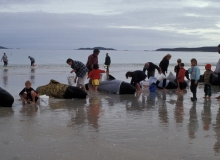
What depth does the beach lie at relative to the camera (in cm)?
611

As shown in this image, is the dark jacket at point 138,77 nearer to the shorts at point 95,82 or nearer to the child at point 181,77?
the shorts at point 95,82

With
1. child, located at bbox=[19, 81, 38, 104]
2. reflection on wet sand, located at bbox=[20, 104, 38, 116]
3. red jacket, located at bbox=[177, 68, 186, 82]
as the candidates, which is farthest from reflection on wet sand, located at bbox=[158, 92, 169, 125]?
child, located at bbox=[19, 81, 38, 104]

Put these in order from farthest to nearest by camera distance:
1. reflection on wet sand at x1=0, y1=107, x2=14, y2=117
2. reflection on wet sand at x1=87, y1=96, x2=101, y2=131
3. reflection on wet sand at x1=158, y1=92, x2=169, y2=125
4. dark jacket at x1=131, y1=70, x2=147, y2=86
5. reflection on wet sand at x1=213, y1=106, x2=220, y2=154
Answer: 1. dark jacket at x1=131, y1=70, x2=147, y2=86
2. reflection on wet sand at x1=0, y1=107, x2=14, y2=117
3. reflection on wet sand at x1=158, y1=92, x2=169, y2=125
4. reflection on wet sand at x1=87, y1=96, x2=101, y2=131
5. reflection on wet sand at x1=213, y1=106, x2=220, y2=154

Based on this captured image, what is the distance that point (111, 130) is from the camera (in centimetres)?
765

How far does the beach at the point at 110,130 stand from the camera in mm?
6105

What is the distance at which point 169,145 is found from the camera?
6.56 metres

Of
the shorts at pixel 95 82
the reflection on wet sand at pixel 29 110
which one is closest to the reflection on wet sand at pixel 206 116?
the reflection on wet sand at pixel 29 110

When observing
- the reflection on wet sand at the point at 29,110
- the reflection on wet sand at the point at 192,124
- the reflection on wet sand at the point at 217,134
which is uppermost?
the reflection on wet sand at the point at 29,110

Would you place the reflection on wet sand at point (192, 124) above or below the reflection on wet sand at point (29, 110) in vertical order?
below

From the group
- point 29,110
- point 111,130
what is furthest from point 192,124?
point 29,110

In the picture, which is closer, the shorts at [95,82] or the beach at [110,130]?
the beach at [110,130]

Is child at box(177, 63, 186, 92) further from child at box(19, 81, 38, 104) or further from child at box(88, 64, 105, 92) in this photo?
child at box(19, 81, 38, 104)

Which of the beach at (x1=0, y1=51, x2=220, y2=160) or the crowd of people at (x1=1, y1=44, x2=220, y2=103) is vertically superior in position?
the crowd of people at (x1=1, y1=44, x2=220, y2=103)

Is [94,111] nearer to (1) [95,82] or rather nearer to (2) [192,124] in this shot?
(2) [192,124]
